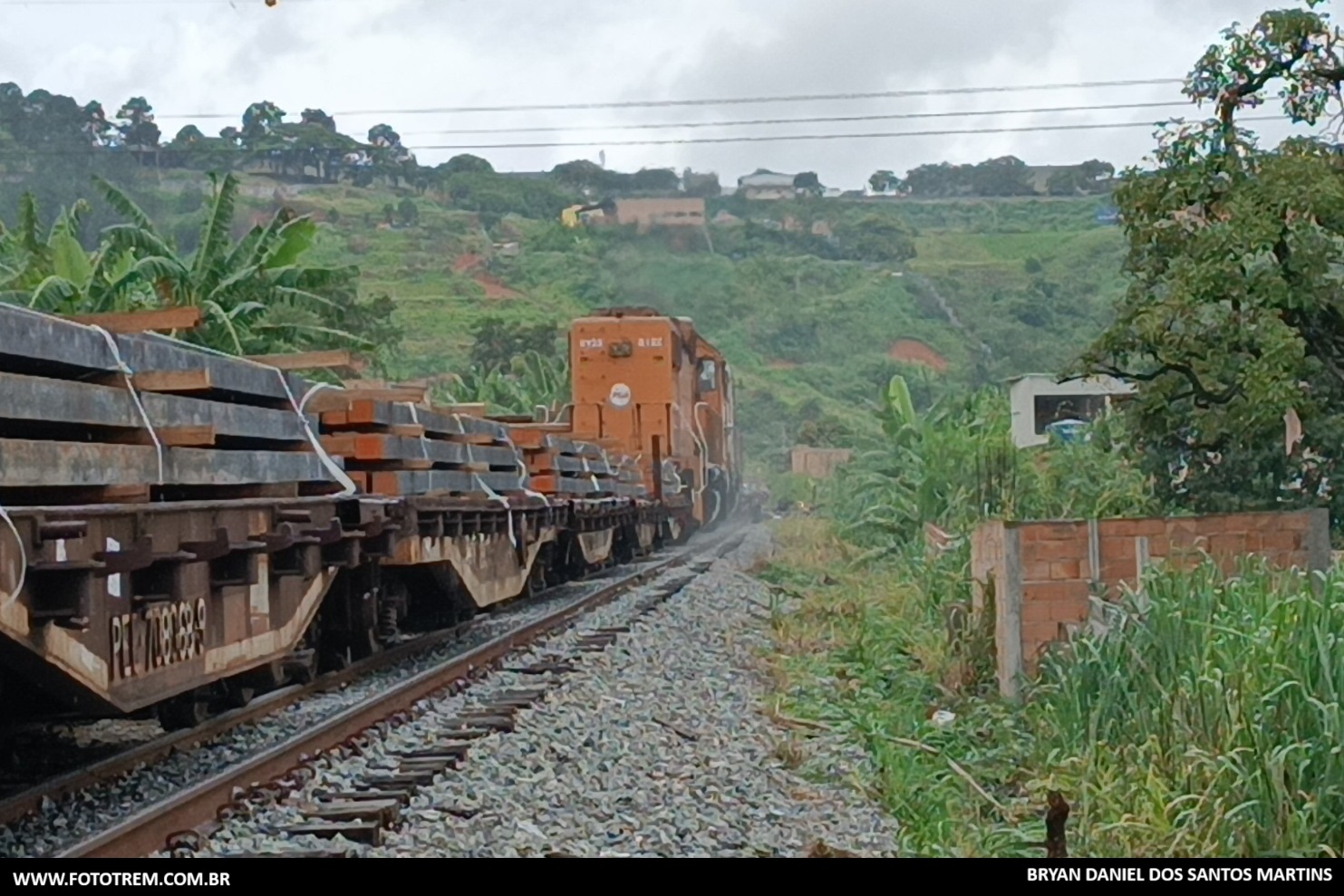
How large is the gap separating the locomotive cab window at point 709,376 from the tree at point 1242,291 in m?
20.1

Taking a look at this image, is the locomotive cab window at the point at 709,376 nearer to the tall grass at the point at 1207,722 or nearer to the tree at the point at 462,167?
the tall grass at the point at 1207,722

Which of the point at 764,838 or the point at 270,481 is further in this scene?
the point at 270,481

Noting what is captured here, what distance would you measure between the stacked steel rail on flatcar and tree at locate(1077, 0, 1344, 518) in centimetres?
464

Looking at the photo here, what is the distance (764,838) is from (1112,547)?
378 centimetres

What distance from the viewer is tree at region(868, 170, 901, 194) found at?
111625 mm

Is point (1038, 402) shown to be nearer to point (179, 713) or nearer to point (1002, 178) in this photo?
point (179, 713)

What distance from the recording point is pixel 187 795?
5762mm

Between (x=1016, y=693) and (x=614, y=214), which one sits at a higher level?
(x=614, y=214)

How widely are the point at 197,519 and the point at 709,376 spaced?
2492 cm

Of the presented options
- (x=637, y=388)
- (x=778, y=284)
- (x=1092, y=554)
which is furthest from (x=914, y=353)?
(x=1092, y=554)

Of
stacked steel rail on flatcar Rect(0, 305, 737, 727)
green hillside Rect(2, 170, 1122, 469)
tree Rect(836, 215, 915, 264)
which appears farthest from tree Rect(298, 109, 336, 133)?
stacked steel rail on flatcar Rect(0, 305, 737, 727)
